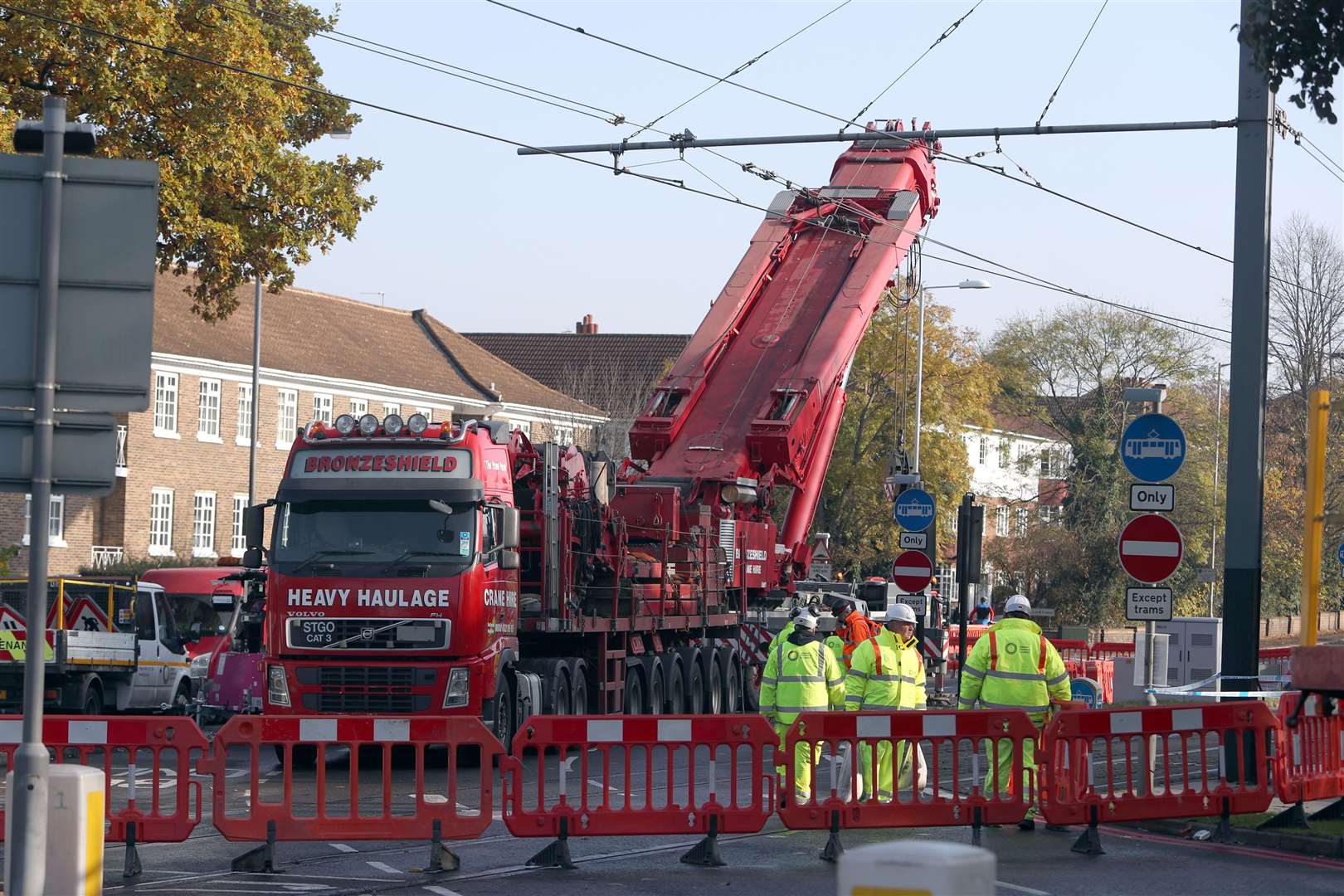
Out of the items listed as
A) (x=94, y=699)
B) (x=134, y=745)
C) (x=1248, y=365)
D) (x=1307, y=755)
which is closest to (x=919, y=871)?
(x=134, y=745)

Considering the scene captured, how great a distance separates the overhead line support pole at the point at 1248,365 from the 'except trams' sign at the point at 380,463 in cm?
743

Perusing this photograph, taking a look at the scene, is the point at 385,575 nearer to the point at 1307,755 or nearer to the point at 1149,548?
the point at 1149,548

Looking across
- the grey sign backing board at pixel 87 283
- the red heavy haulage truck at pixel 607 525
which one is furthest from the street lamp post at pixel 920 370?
the grey sign backing board at pixel 87 283

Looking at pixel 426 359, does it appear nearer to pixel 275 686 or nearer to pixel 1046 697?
pixel 275 686

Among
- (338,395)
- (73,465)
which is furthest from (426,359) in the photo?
A: (73,465)

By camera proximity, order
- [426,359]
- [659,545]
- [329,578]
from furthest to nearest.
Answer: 1. [426,359]
2. [659,545]
3. [329,578]

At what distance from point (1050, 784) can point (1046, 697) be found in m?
1.33

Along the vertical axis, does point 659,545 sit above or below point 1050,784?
above

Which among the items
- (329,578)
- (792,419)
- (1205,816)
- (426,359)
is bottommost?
(1205,816)

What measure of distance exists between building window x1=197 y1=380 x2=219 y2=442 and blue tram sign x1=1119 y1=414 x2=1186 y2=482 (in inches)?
1553

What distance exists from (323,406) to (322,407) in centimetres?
5

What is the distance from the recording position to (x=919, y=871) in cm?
427

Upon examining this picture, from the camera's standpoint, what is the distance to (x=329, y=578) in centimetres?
1766

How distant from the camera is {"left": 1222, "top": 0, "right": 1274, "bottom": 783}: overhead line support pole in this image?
47.0ft
